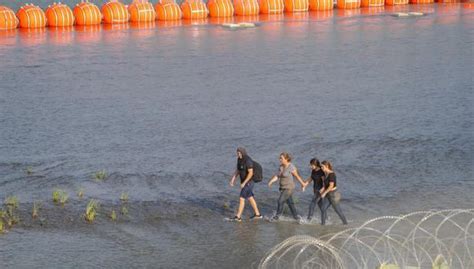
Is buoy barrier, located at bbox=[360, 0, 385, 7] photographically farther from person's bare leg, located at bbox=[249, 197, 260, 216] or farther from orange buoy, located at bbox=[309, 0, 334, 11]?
person's bare leg, located at bbox=[249, 197, 260, 216]

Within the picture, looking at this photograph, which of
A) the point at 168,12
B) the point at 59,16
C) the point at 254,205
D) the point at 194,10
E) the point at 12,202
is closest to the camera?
the point at 254,205

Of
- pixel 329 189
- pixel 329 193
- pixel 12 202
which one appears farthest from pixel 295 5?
pixel 329 189

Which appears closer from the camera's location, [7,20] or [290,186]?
[290,186]

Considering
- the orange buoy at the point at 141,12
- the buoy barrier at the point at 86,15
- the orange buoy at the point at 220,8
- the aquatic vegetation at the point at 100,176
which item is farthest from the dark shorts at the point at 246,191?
the orange buoy at the point at 220,8

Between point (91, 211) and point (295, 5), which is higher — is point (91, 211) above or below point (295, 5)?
above

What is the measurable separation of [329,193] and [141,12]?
131 ft

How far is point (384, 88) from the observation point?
35.5 meters

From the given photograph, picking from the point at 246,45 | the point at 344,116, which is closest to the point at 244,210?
the point at 344,116

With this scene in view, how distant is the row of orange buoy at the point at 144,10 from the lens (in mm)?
54406

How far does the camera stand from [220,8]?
5912 centimetres

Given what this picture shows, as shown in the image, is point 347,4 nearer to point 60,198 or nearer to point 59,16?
point 59,16

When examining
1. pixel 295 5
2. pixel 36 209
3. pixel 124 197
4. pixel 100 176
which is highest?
pixel 36 209

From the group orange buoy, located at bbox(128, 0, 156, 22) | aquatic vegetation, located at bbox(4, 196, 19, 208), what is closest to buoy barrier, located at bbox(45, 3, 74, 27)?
orange buoy, located at bbox(128, 0, 156, 22)

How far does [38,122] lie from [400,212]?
13.7 meters
